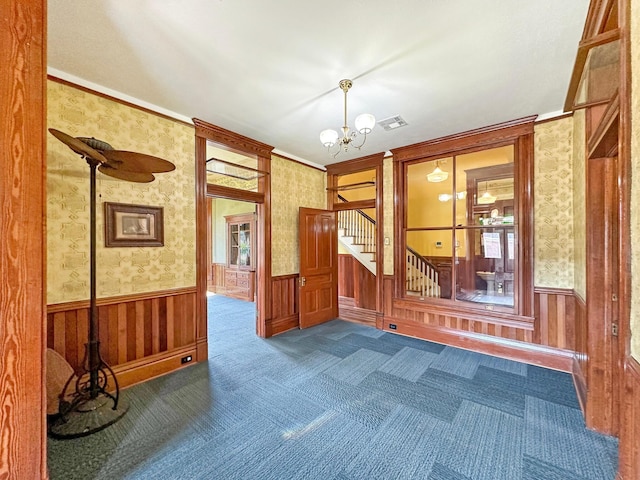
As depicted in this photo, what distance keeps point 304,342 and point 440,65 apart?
3.63 meters

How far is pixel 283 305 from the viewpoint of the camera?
4.41 metres

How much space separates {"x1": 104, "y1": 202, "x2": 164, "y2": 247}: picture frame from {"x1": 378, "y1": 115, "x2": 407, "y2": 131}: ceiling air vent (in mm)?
2838

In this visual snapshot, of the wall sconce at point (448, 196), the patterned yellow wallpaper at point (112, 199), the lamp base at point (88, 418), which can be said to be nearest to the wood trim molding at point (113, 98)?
the patterned yellow wallpaper at point (112, 199)

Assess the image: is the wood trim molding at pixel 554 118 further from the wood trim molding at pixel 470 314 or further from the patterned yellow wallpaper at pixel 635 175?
the patterned yellow wallpaper at pixel 635 175

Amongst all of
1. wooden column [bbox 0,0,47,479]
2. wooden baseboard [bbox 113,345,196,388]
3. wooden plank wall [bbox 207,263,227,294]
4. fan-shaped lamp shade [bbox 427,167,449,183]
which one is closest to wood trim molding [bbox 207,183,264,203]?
wooden baseboard [bbox 113,345,196,388]

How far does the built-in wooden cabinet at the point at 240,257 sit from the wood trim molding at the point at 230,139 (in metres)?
2.87

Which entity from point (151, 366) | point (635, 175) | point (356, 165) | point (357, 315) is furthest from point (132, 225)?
point (357, 315)

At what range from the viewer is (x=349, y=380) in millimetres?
2807

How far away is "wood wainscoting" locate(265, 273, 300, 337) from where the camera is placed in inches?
167

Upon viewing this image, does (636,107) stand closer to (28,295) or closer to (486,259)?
(28,295)

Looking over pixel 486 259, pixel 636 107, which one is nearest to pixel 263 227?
pixel 486 259

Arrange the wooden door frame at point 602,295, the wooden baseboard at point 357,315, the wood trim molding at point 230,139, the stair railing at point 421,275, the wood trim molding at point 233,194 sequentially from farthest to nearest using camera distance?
the wooden baseboard at point 357,315, the stair railing at point 421,275, the wood trim molding at point 233,194, the wood trim molding at point 230,139, the wooden door frame at point 602,295

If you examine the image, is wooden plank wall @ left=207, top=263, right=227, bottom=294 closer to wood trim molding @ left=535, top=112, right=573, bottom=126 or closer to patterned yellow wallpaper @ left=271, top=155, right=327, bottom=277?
patterned yellow wallpaper @ left=271, top=155, right=327, bottom=277

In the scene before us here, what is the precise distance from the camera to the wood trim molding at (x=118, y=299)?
2.34 metres
